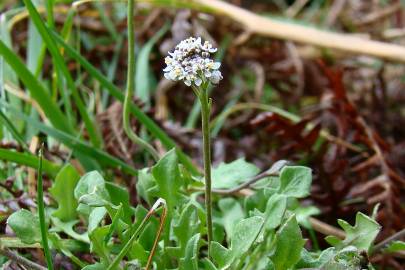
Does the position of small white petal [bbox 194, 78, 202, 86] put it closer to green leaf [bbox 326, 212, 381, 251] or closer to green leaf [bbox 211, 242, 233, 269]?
green leaf [bbox 211, 242, 233, 269]

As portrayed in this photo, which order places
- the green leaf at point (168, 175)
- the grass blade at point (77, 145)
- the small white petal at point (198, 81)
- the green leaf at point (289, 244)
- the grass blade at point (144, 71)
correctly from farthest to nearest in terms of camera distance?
the grass blade at point (144, 71) → the grass blade at point (77, 145) → the green leaf at point (168, 175) → the green leaf at point (289, 244) → the small white petal at point (198, 81)

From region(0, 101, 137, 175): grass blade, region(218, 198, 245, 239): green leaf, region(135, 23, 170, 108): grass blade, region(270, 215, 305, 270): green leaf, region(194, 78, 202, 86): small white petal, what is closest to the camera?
region(194, 78, 202, 86): small white petal

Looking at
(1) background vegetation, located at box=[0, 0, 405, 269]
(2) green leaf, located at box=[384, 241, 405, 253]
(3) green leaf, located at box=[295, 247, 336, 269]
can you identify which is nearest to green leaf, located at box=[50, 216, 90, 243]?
(1) background vegetation, located at box=[0, 0, 405, 269]

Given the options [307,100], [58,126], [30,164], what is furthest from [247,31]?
[30,164]

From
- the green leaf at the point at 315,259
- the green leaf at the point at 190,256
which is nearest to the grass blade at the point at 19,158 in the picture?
the green leaf at the point at 190,256

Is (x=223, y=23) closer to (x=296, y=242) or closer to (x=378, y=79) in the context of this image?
(x=378, y=79)

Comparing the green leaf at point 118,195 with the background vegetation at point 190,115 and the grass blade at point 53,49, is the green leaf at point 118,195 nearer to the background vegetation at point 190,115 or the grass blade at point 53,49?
the background vegetation at point 190,115

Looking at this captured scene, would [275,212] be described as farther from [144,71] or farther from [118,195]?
[144,71]
